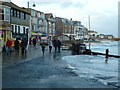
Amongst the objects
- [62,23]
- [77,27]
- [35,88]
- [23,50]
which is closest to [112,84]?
[35,88]

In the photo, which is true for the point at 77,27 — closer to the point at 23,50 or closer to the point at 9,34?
the point at 9,34

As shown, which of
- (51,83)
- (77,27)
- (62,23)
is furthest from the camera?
(77,27)

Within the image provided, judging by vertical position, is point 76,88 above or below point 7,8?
below

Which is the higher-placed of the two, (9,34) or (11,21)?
(11,21)

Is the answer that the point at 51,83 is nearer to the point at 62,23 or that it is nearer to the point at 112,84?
the point at 112,84

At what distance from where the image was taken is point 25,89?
23.3ft

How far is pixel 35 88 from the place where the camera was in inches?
287

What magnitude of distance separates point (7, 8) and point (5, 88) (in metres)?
22.9

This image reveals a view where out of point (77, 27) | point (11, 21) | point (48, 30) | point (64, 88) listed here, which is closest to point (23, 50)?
point (11, 21)

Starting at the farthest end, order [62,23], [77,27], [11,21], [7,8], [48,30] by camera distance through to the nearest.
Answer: [77,27] → [62,23] → [48,30] → [11,21] → [7,8]

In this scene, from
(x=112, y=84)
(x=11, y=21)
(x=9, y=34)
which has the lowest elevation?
(x=112, y=84)

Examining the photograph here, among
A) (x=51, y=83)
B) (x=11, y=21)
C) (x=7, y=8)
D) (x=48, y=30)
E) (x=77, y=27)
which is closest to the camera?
(x=51, y=83)

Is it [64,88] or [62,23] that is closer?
[64,88]

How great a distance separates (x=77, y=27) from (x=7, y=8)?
336ft
